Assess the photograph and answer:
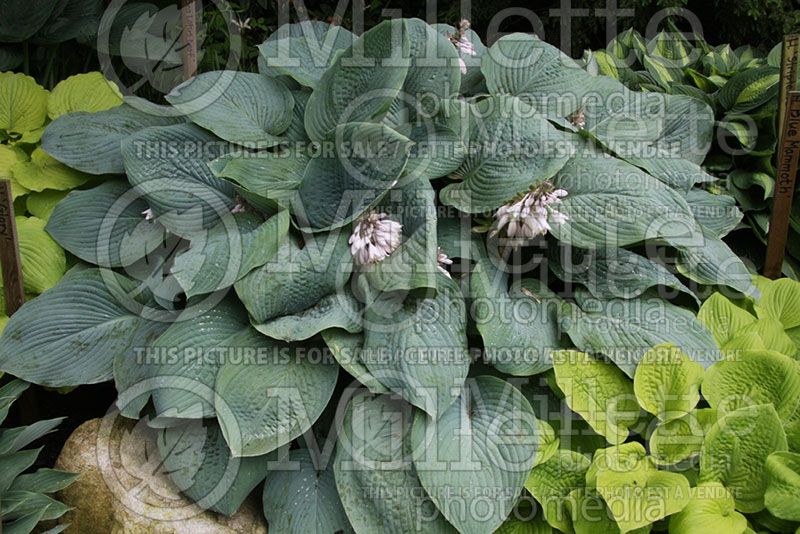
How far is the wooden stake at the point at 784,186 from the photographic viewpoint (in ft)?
6.47

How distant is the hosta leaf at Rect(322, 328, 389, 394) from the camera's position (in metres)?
1.52

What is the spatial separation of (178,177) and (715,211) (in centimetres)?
145

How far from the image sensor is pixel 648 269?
1730 millimetres

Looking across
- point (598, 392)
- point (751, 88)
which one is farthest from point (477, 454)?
point (751, 88)

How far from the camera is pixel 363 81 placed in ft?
5.70

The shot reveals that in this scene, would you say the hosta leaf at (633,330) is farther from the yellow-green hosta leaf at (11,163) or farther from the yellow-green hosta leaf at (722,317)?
the yellow-green hosta leaf at (11,163)

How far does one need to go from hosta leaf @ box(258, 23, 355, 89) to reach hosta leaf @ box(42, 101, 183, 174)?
1.23 feet

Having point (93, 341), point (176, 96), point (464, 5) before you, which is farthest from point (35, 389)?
point (464, 5)

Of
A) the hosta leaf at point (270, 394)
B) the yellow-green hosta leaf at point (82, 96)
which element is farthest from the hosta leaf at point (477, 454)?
the yellow-green hosta leaf at point (82, 96)

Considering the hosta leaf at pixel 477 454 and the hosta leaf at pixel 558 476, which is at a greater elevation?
the hosta leaf at pixel 477 454

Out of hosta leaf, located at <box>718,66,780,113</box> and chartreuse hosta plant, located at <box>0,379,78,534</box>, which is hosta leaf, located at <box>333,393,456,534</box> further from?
hosta leaf, located at <box>718,66,780,113</box>

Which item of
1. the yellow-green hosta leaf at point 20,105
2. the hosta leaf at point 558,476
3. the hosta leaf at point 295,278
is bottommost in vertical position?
the hosta leaf at point 558,476

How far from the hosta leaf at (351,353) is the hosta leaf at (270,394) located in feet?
0.19

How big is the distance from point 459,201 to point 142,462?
0.91m
